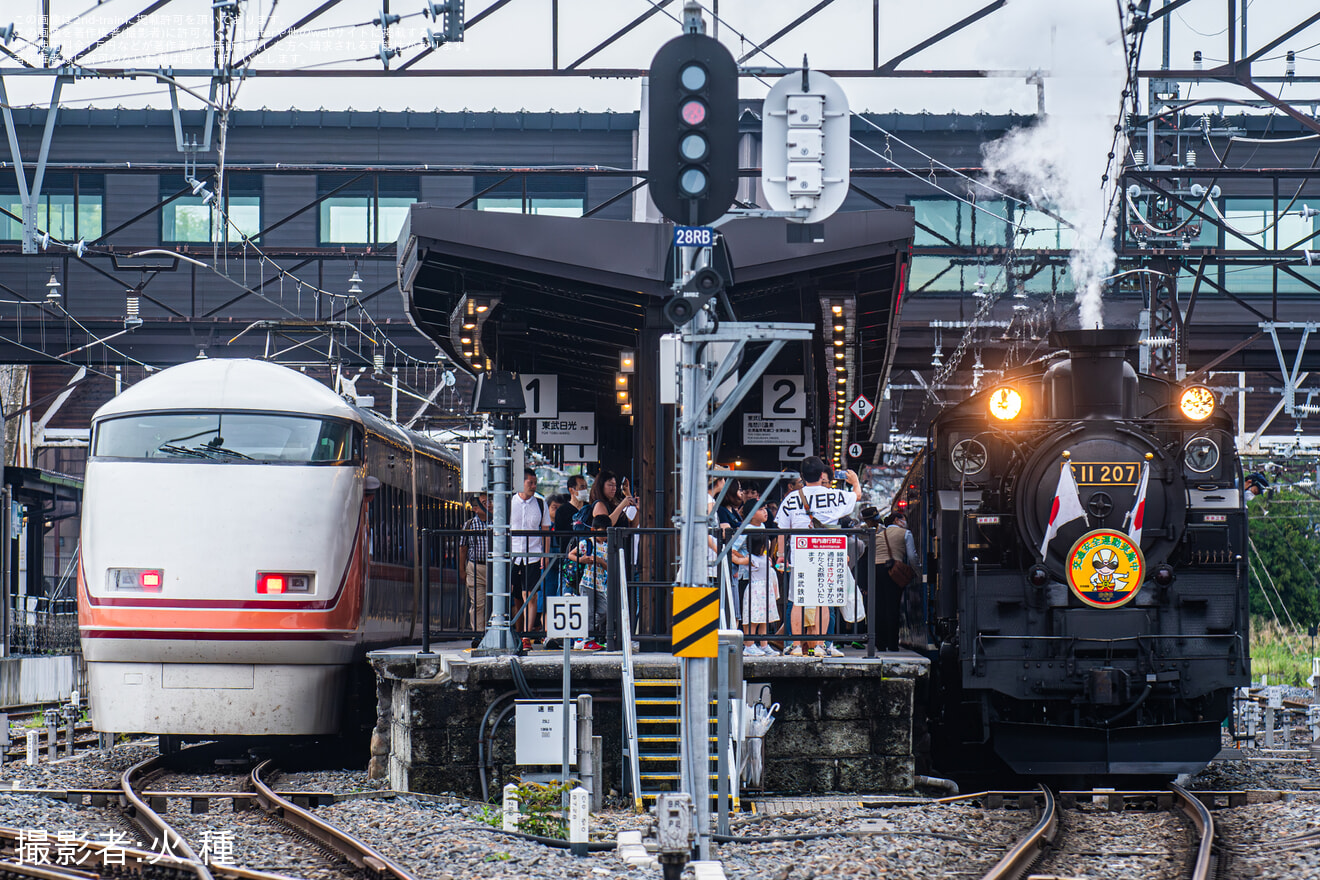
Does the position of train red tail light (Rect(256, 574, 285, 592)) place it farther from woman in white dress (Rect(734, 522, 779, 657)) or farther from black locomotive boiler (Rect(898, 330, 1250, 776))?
black locomotive boiler (Rect(898, 330, 1250, 776))

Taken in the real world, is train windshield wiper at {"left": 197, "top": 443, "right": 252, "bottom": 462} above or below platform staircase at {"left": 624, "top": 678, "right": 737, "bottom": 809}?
above

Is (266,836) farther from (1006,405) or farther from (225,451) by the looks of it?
(1006,405)

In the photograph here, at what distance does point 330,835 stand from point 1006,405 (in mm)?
6662

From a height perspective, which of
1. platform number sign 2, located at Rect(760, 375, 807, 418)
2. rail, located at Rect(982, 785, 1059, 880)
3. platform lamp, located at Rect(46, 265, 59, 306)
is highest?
platform lamp, located at Rect(46, 265, 59, 306)

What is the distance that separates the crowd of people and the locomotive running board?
1.66 meters

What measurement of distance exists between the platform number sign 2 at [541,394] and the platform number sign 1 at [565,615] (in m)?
6.31

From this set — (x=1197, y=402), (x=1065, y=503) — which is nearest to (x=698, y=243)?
(x=1065, y=503)

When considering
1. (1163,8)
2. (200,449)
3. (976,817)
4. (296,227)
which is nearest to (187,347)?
(296,227)

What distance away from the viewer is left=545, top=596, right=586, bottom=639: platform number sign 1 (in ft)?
37.2

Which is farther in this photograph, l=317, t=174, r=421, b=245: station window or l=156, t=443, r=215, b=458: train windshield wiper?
l=317, t=174, r=421, b=245: station window

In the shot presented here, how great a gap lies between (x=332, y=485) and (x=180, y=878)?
5.86 metres

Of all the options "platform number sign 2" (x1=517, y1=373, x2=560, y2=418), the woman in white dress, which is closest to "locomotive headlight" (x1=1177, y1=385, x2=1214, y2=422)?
the woman in white dress

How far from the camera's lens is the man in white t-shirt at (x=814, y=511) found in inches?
540

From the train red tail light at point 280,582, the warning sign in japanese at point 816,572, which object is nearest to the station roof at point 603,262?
the warning sign in japanese at point 816,572
